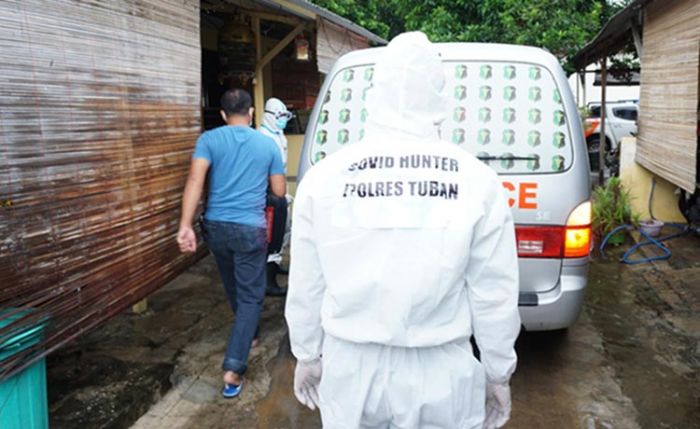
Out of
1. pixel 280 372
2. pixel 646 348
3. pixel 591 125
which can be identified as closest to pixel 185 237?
pixel 280 372

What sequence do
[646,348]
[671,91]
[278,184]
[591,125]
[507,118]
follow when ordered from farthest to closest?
1. [591,125]
2. [671,91]
3. [646,348]
4. [278,184]
5. [507,118]

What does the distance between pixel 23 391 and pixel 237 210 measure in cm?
155

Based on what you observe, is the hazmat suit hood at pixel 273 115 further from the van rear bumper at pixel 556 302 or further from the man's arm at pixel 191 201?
the van rear bumper at pixel 556 302

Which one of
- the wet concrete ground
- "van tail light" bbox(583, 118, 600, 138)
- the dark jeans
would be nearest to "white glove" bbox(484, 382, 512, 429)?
the wet concrete ground

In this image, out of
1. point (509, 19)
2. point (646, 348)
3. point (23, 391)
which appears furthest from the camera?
point (509, 19)

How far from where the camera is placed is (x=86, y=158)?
9.53ft

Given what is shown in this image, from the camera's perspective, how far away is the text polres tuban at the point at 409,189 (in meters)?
1.78

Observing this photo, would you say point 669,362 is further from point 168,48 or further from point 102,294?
point 168,48

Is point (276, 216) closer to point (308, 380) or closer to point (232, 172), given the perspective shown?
point (232, 172)

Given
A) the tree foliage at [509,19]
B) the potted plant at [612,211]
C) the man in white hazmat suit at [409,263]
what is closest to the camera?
the man in white hazmat suit at [409,263]

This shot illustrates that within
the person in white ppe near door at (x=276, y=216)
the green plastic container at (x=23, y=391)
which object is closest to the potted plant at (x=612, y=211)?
the person in white ppe near door at (x=276, y=216)

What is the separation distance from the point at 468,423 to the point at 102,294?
78.8 inches

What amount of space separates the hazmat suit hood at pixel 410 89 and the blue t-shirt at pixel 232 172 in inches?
71.6

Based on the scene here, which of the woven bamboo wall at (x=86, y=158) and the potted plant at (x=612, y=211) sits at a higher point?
the woven bamboo wall at (x=86, y=158)
